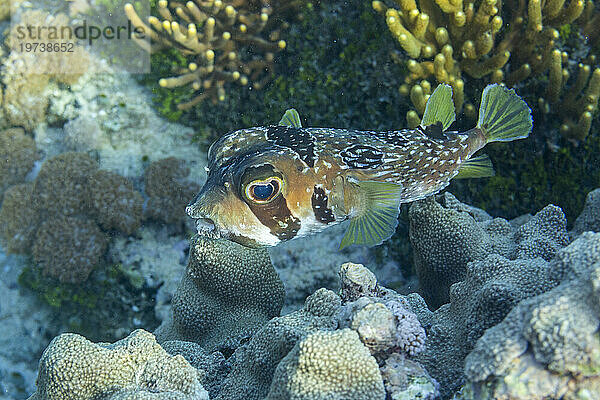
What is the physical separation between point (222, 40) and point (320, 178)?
3755mm

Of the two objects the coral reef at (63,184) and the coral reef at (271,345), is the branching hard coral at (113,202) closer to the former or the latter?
the coral reef at (63,184)

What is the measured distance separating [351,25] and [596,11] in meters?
2.72

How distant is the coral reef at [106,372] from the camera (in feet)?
7.94

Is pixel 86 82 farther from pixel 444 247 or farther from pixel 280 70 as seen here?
pixel 444 247

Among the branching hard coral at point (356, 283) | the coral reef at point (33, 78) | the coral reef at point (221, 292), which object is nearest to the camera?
the branching hard coral at point (356, 283)

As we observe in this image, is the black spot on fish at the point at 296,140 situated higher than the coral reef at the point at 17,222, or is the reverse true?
the black spot on fish at the point at 296,140

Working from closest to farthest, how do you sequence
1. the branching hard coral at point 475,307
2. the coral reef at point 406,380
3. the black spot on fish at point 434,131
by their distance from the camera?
the coral reef at point 406,380 → the branching hard coral at point 475,307 → the black spot on fish at point 434,131

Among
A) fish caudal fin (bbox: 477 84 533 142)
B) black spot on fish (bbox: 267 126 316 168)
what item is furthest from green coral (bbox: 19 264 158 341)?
fish caudal fin (bbox: 477 84 533 142)

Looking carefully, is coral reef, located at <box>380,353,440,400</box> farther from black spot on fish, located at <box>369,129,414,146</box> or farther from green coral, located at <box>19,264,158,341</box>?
green coral, located at <box>19,264,158,341</box>

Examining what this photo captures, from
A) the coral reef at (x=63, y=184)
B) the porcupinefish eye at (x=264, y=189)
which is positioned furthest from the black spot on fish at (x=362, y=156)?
the coral reef at (x=63, y=184)

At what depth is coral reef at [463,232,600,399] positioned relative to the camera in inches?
64.2

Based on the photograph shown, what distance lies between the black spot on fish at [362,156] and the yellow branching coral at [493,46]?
1456 millimetres

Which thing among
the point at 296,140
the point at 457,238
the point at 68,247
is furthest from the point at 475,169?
the point at 68,247

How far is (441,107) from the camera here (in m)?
3.91
